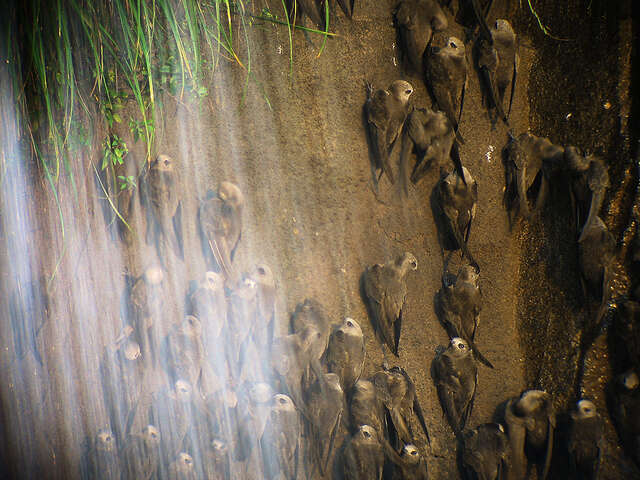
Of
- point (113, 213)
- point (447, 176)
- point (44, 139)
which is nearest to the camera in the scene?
point (44, 139)

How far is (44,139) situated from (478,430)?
1460 millimetres

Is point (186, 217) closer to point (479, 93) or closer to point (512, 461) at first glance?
point (479, 93)

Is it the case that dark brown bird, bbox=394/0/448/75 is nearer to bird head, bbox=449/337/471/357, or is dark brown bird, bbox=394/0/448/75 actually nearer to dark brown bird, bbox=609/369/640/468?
bird head, bbox=449/337/471/357

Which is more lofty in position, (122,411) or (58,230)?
(58,230)

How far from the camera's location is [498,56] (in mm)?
1474

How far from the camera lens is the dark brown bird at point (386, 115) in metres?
1.44

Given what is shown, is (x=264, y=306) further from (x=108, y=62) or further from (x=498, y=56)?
(x=498, y=56)

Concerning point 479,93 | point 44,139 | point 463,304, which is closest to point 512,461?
point 463,304

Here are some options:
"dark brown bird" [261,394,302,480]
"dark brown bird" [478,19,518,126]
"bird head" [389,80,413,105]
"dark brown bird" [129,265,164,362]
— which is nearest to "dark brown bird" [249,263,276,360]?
"dark brown bird" [261,394,302,480]

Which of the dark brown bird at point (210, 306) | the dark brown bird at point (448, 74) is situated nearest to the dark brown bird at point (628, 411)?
the dark brown bird at point (448, 74)

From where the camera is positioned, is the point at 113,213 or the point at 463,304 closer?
the point at 113,213

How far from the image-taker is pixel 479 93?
1529mm

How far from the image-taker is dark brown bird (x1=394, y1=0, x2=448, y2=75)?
4.75 ft

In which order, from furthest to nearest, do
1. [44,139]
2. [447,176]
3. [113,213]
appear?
1. [447,176]
2. [113,213]
3. [44,139]
